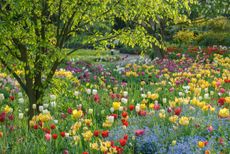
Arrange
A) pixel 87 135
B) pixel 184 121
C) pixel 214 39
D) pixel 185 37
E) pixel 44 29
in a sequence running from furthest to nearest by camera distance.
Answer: pixel 185 37, pixel 214 39, pixel 44 29, pixel 184 121, pixel 87 135

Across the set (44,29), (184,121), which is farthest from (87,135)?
(44,29)

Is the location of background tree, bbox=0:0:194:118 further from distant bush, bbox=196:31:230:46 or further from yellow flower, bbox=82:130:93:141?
distant bush, bbox=196:31:230:46

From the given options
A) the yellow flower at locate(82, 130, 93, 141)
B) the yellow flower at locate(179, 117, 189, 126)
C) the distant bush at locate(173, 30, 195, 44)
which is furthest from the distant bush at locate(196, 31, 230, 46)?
the yellow flower at locate(82, 130, 93, 141)

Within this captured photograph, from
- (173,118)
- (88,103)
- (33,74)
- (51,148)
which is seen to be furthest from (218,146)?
(88,103)

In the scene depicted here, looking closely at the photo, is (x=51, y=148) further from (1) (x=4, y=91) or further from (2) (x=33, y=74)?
(1) (x=4, y=91)

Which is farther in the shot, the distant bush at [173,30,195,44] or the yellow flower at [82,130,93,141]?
the distant bush at [173,30,195,44]

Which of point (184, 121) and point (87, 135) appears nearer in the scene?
point (87, 135)

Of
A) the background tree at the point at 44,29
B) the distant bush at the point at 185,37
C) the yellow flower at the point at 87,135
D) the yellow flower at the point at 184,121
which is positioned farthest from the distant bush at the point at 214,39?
the yellow flower at the point at 87,135

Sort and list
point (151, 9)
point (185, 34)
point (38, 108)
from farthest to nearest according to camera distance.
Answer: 1. point (185, 34)
2. point (38, 108)
3. point (151, 9)

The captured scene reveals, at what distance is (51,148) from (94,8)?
1.84 metres

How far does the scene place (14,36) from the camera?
5.52 m

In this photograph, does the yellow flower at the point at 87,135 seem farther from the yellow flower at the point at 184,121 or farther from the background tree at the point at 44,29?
the background tree at the point at 44,29

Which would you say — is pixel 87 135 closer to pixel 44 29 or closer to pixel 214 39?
pixel 44 29

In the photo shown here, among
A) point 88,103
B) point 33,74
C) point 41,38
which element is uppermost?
point 41,38
